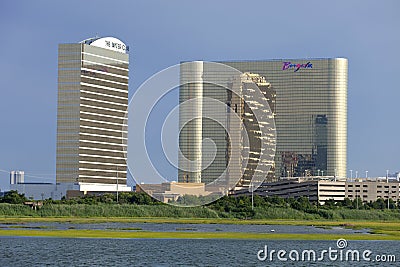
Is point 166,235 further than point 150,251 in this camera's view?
Yes

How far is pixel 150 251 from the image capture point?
71938 millimetres

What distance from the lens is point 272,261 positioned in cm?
6438

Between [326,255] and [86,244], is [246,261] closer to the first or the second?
[326,255]

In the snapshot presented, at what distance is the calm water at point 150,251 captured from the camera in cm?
6206

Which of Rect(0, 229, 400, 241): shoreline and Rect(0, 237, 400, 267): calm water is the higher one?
Rect(0, 237, 400, 267): calm water

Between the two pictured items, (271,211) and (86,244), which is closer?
(86,244)

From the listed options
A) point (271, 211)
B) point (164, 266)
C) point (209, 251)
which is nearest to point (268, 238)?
point (209, 251)

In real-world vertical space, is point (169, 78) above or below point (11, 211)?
above

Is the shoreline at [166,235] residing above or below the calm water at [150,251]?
below

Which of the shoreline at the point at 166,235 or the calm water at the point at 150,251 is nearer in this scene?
the calm water at the point at 150,251

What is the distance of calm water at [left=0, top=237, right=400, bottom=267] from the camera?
204 feet

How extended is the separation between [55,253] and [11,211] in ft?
283

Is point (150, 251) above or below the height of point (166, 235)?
above

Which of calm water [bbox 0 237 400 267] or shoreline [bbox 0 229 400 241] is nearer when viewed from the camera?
calm water [bbox 0 237 400 267]
